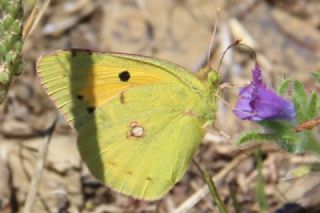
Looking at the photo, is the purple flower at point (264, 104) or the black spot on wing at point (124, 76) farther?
A: the black spot on wing at point (124, 76)

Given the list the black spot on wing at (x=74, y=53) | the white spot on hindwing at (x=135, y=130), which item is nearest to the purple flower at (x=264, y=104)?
the white spot on hindwing at (x=135, y=130)

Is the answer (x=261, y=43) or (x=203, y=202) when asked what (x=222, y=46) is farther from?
(x=203, y=202)

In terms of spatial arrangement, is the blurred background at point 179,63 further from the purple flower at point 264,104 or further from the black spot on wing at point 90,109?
the purple flower at point 264,104

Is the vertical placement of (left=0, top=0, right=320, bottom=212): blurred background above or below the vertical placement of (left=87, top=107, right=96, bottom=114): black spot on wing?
below

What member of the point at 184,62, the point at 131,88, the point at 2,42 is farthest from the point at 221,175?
the point at 2,42

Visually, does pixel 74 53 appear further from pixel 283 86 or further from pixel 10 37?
pixel 283 86

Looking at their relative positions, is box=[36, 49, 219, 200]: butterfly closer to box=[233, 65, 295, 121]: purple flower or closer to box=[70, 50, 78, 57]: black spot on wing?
box=[70, 50, 78, 57]: black spot on wing

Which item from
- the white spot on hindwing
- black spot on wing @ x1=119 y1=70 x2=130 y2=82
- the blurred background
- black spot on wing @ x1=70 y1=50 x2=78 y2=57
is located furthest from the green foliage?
the blurred background
